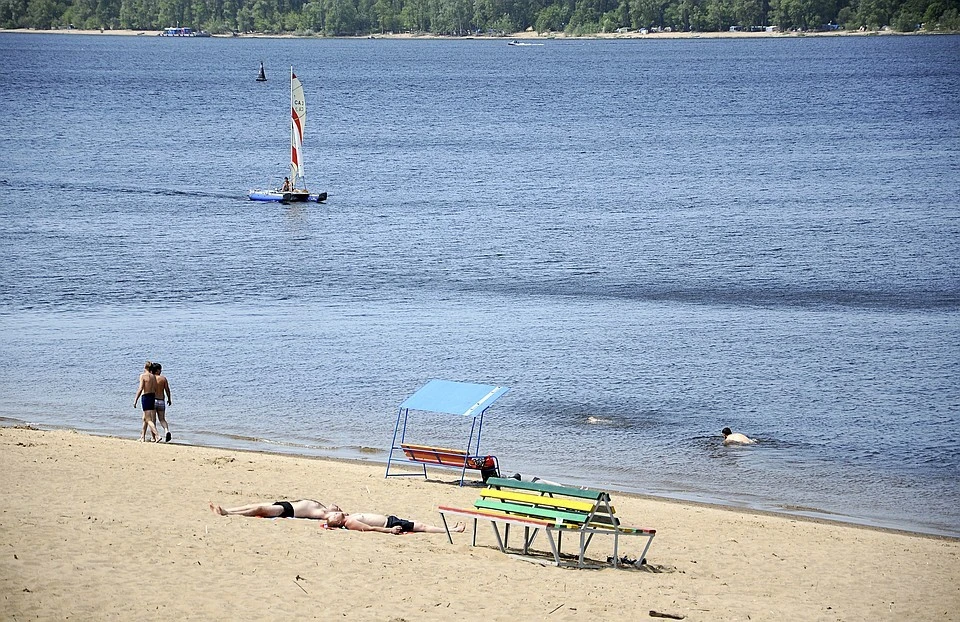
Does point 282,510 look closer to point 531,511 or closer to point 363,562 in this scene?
point 363,562

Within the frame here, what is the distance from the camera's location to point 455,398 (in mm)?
18234

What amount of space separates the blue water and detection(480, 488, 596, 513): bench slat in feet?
17.5

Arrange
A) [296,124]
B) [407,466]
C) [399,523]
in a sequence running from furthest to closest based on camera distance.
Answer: [296,124] < [407,466] < [399,523]

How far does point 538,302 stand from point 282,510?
2088 centimetres

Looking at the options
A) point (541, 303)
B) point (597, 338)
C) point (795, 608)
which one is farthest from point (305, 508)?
point (541, 303)

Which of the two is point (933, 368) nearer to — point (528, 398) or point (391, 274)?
point (528, 398)

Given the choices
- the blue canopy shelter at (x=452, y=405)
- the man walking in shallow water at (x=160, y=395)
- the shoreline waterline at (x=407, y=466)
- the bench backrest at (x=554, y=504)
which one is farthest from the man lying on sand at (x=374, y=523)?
the man walking in shallow water at (x=160, y=395)

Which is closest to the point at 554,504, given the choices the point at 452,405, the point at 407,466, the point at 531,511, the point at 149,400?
the point at 531,511

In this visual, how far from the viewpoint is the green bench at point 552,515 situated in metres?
14.0

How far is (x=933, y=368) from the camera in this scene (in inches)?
1119

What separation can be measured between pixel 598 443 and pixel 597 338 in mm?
8706

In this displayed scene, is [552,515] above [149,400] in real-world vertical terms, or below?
above

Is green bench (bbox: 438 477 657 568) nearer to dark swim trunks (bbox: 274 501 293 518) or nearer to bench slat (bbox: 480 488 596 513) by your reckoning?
bench slat (bbox: 480 488 596 513)

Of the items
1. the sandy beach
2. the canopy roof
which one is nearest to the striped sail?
the canopy roof
